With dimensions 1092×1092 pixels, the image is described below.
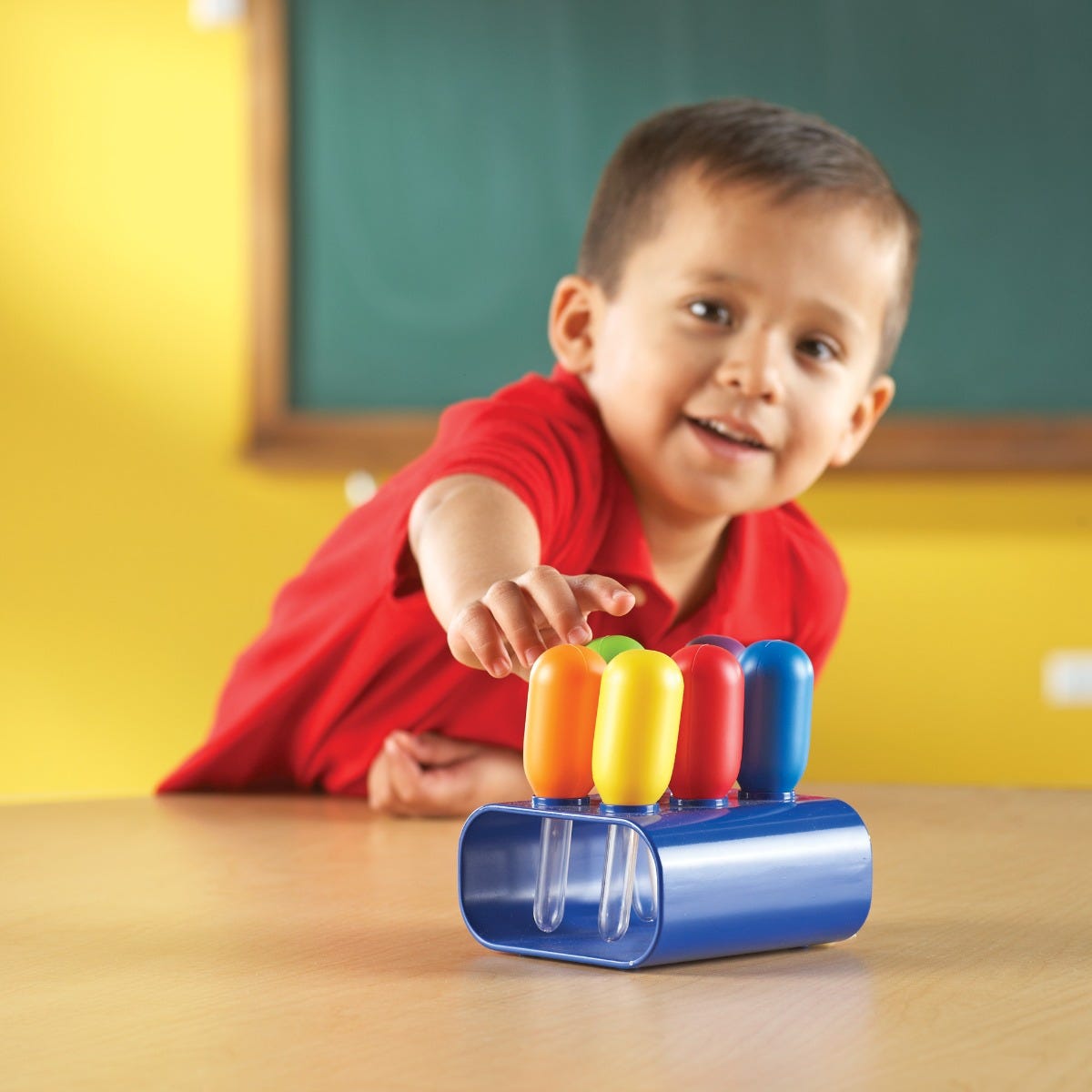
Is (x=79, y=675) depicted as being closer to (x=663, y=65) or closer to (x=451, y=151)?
(x=451, y=151)

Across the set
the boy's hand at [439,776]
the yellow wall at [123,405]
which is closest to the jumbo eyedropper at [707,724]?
the boy's hand at [439,776]

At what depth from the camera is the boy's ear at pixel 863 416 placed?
1154mm

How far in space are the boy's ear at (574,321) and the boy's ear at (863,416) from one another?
0.70 feet

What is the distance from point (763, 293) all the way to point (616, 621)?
0.79 feet

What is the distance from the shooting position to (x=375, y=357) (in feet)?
6.49

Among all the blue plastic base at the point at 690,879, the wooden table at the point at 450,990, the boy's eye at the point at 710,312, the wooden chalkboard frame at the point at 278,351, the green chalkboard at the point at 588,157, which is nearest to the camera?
the wooden table at the point at 450,990

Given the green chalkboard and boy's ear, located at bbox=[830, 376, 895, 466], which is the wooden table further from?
the green chalkboard

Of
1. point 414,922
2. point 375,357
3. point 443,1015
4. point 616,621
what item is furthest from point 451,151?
A: point 443,1015

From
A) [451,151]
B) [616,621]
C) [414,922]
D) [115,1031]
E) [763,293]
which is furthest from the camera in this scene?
[451,151]

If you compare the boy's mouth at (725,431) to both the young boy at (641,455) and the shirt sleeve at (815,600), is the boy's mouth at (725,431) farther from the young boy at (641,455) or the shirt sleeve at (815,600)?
the shirt sleeve at (815,600)

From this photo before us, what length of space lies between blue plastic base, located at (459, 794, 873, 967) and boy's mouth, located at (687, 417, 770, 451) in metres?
0.45

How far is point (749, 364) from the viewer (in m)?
0.93

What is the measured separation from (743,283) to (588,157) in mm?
1054

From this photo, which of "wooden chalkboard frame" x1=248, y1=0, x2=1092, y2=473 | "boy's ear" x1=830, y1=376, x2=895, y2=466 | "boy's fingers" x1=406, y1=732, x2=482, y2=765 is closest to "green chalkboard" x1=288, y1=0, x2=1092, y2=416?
"wooden chalkboard frame" x1=248, y1=0, x2=1092, y2=473
